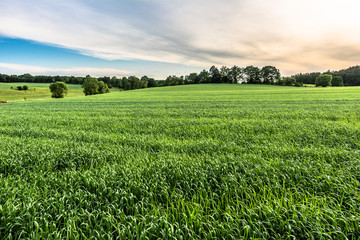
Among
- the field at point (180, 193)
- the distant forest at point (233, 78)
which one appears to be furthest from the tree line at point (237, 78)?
the field at point (180, 193)

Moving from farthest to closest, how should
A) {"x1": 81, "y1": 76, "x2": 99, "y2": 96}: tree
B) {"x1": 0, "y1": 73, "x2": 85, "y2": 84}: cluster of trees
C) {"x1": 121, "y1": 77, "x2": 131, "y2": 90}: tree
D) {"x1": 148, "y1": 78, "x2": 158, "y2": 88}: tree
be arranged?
{"x1": 148, "y1": 78, "x2": 158, "y2": 88}: tree → {"x1": 0, "y1": 73, "x2": 85, "y2": 84}: cluster of trees → {"x1": 121, "y1": 77, "x2": 131, "y2": 90}: tree → {"x1": 81, "y1": 76, "x2": 99, "y2": 96}: tree

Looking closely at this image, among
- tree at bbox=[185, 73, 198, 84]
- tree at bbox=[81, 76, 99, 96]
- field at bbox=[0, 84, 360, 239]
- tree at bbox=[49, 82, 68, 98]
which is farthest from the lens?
tree at bbox=[185, 73, 198, 84]

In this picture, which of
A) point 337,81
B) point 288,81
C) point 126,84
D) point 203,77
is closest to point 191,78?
point 203,77

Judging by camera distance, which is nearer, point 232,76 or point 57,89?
point 57,89

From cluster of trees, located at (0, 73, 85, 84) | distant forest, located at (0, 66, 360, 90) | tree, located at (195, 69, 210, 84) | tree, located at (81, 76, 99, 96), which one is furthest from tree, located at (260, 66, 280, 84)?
cluster of trees, located at (0, 73, 85, 84)

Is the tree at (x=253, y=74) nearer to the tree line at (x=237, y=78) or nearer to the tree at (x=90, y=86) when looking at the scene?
the tree line at (x=237, y=78)

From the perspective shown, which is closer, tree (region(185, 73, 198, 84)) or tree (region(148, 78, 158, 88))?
tree (region(185, 73, 198, 84))

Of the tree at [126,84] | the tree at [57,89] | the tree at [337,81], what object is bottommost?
the tree at [57,89]

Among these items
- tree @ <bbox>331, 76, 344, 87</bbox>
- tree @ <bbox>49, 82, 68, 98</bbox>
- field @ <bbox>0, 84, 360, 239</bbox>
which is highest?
Answer: tree @ <bbox>331, 76, 344, 87</bbox>

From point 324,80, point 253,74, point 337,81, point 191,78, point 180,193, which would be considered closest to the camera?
point 180,193

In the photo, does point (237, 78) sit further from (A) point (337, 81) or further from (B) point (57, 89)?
(B) point (57, 89)

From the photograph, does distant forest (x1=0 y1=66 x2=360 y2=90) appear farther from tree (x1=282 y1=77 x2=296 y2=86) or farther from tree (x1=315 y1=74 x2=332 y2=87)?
tree (x1=315 y1=74 x2=332 y2=87)

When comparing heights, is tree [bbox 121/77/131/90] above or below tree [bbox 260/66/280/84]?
below

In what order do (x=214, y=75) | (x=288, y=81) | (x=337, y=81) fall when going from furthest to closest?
(x=214, y=75)
(x=337, y=81)
(x=288, y=81)
